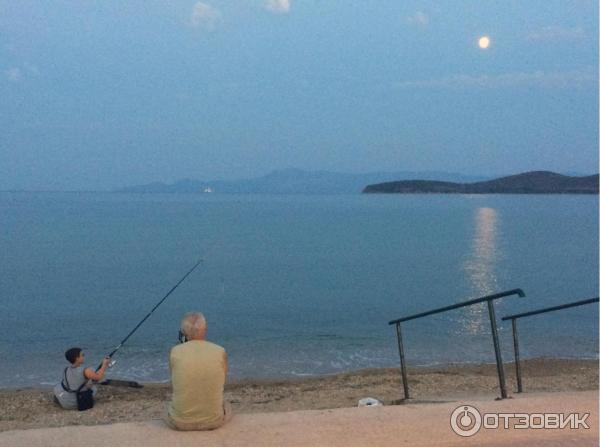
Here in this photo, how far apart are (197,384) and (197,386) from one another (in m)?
0.01

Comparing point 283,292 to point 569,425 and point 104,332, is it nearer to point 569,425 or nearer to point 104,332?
point 104,332

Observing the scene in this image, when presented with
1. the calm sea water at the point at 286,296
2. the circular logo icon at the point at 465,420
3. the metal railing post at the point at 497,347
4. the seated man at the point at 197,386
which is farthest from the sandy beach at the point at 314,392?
the seated man at the point at 197,386

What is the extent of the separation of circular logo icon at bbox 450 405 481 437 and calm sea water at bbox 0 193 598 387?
7.88 meters

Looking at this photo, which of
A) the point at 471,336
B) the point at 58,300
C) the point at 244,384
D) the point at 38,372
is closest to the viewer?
the point at 244,384

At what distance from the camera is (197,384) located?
4352mm

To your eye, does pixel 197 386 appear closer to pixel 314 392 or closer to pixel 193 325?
pixel 193 325

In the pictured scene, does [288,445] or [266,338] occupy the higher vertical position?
[288,445]

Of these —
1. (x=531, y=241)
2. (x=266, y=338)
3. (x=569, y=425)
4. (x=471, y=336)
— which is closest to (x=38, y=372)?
(x=266, y=338)

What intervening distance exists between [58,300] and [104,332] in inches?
218

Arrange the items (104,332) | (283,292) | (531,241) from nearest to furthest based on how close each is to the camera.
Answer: (104,332) < (283,292) < (531,241)

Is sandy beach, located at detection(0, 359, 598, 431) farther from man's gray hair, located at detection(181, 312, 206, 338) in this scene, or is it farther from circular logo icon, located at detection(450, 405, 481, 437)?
man's gray hair, located at detection(181, 312, 206, 338)

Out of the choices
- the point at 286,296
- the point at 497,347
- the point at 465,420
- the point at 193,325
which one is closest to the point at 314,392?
the point at 497,347

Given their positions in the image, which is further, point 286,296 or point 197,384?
point 286,296

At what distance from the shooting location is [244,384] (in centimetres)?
1111
